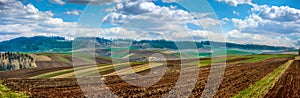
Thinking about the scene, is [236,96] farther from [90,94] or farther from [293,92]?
[90,94]

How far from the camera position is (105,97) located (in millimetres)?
20719

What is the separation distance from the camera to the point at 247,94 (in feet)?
74.1

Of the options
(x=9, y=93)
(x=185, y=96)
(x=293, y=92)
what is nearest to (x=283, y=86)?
(x=293, y=92)

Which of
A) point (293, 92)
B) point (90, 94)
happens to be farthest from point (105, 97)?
point (293, 92)

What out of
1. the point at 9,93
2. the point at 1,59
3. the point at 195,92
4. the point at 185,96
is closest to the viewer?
the point at 9,93

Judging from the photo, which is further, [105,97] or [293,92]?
[293,92]

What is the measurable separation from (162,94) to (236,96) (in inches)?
185

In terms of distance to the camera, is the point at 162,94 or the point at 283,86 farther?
the point at 283,86

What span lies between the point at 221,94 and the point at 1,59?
96.2 metres

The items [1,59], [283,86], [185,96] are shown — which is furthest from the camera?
[1,59]

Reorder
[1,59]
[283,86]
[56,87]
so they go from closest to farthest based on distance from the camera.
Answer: [56,87] → [283,86] → [1,59]

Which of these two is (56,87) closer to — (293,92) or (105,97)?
(105,97)

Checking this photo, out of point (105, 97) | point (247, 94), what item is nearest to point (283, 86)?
point (247, 94)

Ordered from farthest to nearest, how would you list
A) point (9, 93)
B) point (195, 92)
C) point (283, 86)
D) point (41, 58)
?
1. point (41, 58)
2. point (283, 86)
3. point (195, 92)
4. point (9, 93)
